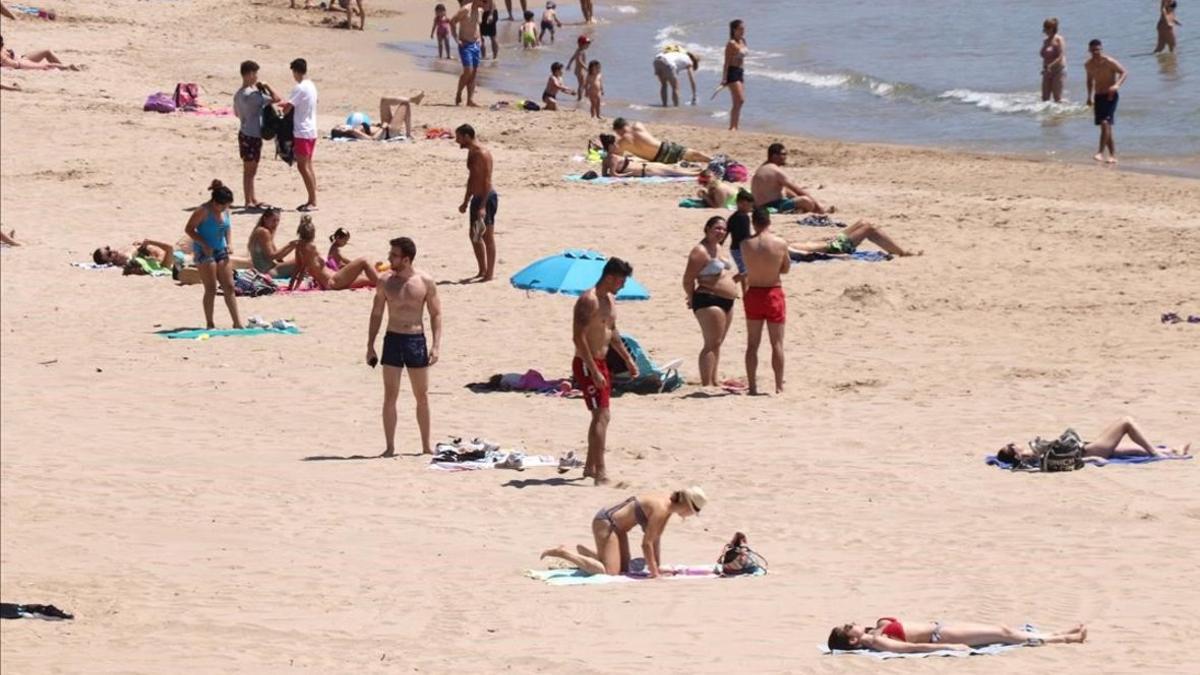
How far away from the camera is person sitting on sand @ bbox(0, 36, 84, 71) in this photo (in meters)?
25.6

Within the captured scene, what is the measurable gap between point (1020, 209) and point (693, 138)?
19.9 feet

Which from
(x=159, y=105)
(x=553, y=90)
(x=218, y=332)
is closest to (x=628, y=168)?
(x=159, y=105)

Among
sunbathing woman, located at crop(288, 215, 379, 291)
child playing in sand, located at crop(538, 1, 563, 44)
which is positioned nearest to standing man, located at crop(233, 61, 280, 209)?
sunbathing woman, located at crop(288, 215, 379, 291)

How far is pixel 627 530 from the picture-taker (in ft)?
30.9

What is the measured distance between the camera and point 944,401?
13.2 meters

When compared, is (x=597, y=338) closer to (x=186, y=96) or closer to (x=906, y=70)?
(x=186, y=96)

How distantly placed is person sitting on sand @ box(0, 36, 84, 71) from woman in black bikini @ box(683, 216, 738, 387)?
14.7 m

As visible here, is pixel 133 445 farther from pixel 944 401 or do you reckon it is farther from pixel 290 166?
pixel 290 166

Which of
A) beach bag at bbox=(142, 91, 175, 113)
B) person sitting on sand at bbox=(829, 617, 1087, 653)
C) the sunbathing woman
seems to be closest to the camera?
person sitting on sand at bbox=(829, 617, 1087, 653)

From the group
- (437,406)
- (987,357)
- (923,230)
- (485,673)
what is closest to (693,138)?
(923,230)

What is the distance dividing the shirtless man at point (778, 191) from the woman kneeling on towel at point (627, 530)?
847cm

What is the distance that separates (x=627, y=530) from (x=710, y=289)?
4103mm

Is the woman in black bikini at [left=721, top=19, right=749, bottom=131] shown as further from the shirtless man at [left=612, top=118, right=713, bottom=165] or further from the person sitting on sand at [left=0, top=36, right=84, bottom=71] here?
the person sitting on sand at [left=0, top=36, right=84, bottom=71]

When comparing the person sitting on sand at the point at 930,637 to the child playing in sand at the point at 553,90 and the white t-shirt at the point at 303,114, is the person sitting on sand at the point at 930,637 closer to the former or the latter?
the white t-shirt at the point at 303,114
